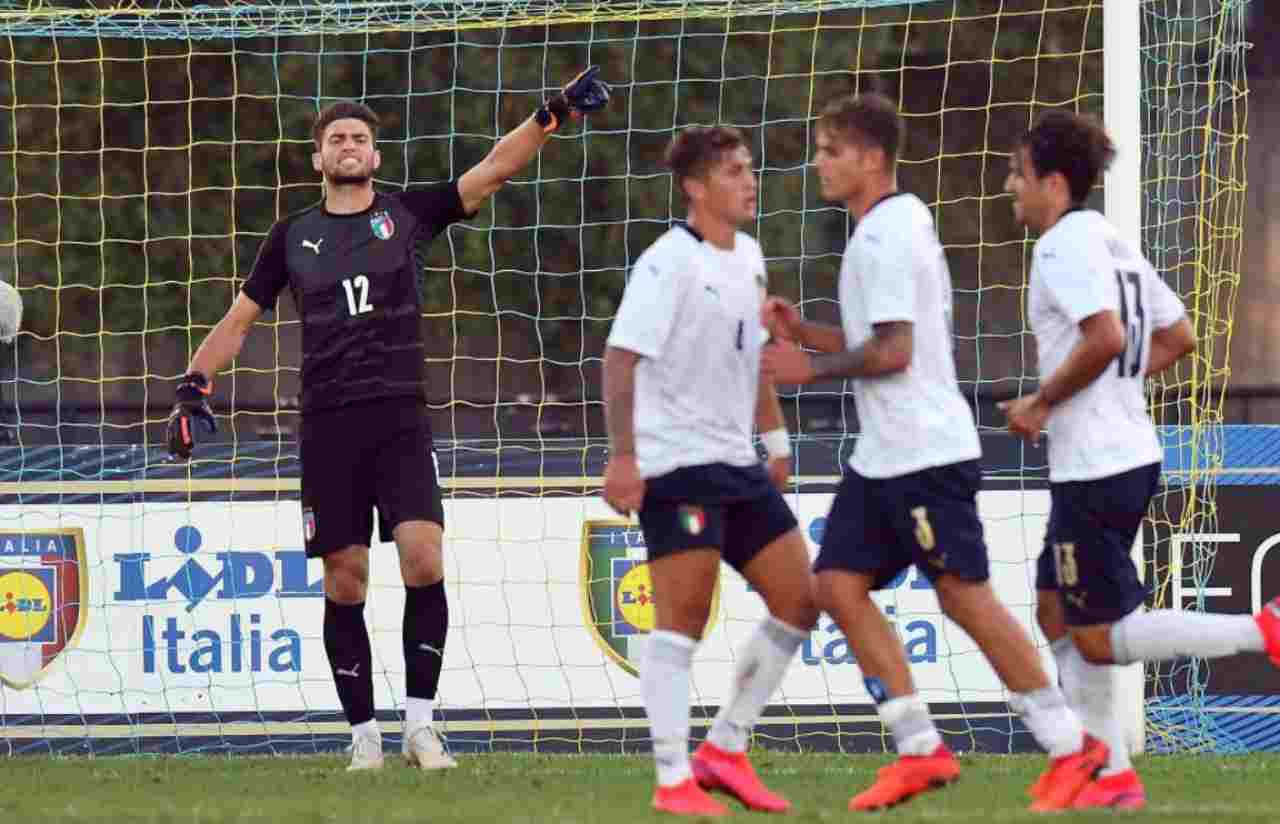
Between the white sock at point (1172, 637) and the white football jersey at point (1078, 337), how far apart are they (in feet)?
1.26

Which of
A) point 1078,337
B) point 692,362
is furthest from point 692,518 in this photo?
point 1078,337

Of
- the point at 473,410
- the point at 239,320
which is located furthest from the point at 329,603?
the point at 473,410

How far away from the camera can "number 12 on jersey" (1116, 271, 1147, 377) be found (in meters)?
5.71

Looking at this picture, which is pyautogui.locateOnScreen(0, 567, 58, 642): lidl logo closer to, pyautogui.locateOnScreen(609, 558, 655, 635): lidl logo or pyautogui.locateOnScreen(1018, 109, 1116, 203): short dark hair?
pyautogui.locateOnScreen(609, 558, 655, 635): lidl logo

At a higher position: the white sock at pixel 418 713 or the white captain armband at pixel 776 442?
the white captain armband at pixel 776 442

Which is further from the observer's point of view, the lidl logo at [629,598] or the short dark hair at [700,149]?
the lidl logo at [629,598]

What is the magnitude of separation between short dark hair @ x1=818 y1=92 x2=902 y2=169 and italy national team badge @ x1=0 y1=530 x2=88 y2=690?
13.5 feet

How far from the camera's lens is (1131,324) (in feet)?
18.8

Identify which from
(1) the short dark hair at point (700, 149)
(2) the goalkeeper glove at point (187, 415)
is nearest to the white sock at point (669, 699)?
(1) the short dark hair at point (700, 149)

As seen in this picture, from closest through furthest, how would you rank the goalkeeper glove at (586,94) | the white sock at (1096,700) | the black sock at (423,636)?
the white sock at (1096,700), the goalkeeper glove at (586,94), the black sock at (423,636)

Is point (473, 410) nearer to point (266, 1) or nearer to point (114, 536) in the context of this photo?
point (266, 1)

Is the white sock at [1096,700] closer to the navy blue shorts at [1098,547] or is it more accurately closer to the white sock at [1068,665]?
the white sock at [1068,665]

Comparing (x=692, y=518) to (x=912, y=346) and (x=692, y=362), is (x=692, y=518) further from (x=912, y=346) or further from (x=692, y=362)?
(x=912, y=346)

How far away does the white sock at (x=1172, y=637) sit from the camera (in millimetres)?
5598
